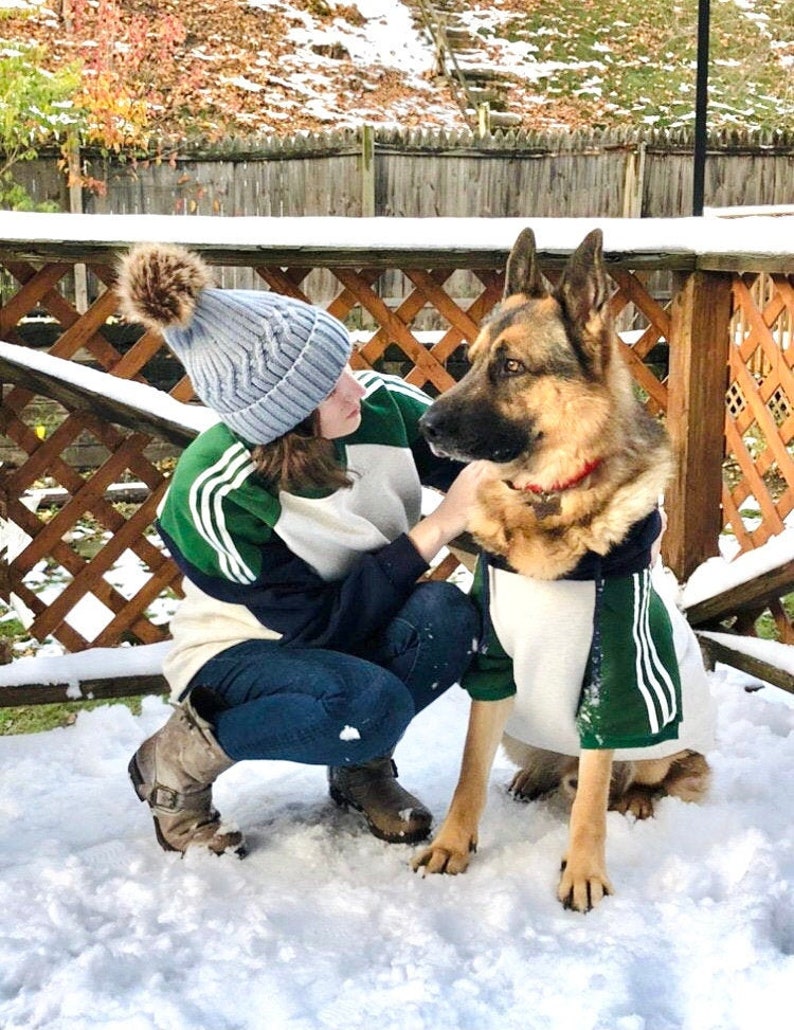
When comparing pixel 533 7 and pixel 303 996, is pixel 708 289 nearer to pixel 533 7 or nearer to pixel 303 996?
pixel 303 996

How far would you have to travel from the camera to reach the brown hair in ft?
7.53

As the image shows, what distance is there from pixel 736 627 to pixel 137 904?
228 cm

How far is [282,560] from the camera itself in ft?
7.71

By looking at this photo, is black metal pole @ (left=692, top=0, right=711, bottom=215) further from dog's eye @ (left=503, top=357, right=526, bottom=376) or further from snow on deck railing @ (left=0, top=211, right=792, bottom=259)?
dog's eye @ (left=503, top=357, right=526, bottom=376)

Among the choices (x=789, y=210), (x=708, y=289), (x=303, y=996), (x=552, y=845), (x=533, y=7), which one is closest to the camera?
(x=303, y=996)

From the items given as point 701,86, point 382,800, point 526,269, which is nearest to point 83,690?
point 382,800

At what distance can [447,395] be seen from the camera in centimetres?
234

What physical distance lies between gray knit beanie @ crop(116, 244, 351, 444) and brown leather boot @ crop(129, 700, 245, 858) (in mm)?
665

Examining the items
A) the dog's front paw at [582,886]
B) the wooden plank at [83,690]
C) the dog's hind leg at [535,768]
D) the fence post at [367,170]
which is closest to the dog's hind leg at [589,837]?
the dog's front paw at [582,886]

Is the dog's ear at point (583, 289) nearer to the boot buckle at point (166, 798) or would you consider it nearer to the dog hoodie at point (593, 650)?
the dog hoodie at point (593, 650)

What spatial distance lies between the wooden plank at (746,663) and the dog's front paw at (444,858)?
136 cm

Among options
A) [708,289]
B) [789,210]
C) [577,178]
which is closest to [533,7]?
[577,178]

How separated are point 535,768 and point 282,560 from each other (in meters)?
0.90

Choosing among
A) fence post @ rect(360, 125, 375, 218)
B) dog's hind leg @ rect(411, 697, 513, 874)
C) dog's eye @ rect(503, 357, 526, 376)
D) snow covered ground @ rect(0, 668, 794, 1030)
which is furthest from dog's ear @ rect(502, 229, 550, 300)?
fence post @ rect(360, 125, 375, 218)
